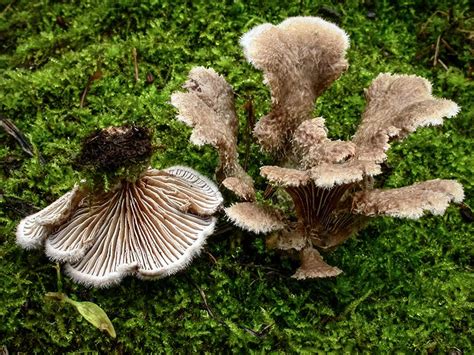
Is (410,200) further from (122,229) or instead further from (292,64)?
(122,229)

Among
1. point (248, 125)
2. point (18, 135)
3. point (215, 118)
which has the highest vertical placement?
point (215, 118)

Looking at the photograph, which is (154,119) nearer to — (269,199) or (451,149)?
(269,199)

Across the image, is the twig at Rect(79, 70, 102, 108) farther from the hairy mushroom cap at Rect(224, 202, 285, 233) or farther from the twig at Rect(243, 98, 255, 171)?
the hairy mushroom cap at Rect(224, 202, 285, 233)

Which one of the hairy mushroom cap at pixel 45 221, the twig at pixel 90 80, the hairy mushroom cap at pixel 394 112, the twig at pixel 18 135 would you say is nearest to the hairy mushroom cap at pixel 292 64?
the hairy mushroom cap at pixel 394 112

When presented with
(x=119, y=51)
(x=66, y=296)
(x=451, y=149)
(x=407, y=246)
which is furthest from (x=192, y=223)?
(x=451, y=149)

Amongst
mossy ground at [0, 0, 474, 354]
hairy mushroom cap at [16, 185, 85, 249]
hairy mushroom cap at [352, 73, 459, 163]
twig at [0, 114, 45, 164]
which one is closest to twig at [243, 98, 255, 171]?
mossy ground at [0, 0, 474, 354]

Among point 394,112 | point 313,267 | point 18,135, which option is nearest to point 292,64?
point 394,112
